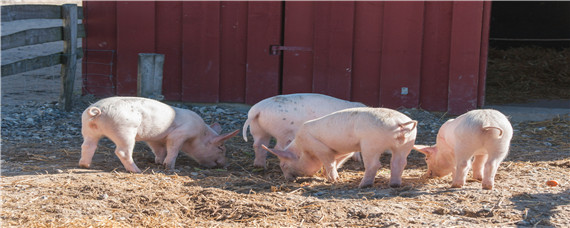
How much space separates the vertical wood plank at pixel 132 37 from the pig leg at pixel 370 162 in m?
5.16

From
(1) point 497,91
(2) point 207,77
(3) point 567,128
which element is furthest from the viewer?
(1) point 497,91

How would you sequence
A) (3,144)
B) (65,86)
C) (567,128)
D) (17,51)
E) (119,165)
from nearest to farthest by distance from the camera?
(119,165)
(3,144)
(567,128)
(65,86)
(17,51)

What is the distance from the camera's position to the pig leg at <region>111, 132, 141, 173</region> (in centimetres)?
638

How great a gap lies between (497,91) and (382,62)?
2.75 metres

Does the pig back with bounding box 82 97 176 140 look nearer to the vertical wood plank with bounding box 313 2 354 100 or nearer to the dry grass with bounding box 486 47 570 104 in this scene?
the vertical wood plank with bounding box 313 2 354 100

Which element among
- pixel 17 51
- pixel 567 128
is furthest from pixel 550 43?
pixel 17 51

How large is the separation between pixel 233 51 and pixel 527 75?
568 centimetres

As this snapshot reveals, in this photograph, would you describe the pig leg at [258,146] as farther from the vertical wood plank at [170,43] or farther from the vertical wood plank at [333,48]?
the vertical wood plank at [170,43]

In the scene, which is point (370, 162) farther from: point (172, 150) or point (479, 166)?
point (172, 150)

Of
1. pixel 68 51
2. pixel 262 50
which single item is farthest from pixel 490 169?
pixel 68 51

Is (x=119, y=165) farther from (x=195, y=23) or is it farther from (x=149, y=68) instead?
(x=195, y=23)

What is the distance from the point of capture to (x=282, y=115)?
6.95 metres

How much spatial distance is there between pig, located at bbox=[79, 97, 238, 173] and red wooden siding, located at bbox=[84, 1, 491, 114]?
97.2 inches

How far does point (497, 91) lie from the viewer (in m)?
11.4
